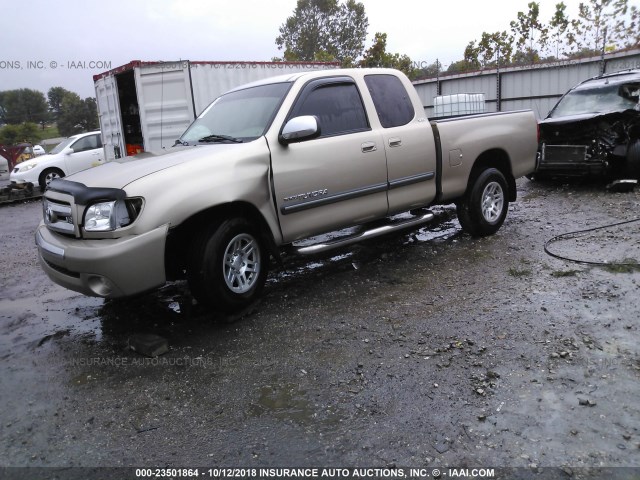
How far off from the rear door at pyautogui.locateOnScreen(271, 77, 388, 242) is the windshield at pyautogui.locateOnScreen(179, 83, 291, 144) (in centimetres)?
23

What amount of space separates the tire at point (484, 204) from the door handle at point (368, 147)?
65.5 inches

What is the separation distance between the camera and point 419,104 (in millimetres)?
5586

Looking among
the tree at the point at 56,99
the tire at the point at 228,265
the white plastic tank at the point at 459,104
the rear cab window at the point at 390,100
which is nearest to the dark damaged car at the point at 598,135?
the white plastic tank at the point at 459,104

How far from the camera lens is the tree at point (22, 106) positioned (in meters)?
45.9

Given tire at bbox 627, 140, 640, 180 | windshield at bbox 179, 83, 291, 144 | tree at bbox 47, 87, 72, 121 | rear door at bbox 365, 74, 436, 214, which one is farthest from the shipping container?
tree at bbox 47, 87, 72, 121

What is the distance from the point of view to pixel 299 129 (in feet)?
14.1

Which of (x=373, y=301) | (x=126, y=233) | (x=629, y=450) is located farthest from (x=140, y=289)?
(x=629, y=450)

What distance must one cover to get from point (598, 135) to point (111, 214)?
7.91 m

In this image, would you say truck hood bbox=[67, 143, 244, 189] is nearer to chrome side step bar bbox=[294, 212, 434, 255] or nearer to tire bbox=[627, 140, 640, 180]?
chrome side step bar bbox=[294, 212, 434, 255]

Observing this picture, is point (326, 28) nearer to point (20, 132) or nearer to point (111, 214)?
point (20, 132)

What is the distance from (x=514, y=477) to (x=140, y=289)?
2662mm

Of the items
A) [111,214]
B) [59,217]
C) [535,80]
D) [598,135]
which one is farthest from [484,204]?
[535,80]

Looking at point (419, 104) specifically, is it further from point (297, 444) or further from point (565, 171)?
point (565, 171)

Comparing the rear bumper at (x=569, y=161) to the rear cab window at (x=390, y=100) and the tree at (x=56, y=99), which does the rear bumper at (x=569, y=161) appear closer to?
the rear cab window at (x=390, y=100)
